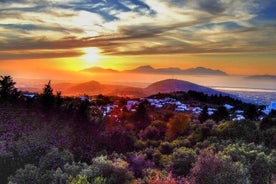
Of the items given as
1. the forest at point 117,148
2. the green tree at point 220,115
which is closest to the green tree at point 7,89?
the forest at point 117,148

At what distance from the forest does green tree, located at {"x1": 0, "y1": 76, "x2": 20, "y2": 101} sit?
188 millimetres

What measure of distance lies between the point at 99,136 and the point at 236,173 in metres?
36.3

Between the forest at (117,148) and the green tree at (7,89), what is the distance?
0.62 ft

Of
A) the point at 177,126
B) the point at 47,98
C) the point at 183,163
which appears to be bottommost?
the point at 177,126

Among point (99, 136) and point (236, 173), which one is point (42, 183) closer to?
point (236, 173)

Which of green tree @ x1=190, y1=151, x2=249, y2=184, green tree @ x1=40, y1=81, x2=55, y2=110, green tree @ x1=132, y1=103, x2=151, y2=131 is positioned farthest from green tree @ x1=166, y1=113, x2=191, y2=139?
Answer: green tree @ x1=190, y1=151, x2=249, y2=184

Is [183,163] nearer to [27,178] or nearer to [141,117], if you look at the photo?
[27,178]

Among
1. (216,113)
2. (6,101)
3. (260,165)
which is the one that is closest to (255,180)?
(260,165)

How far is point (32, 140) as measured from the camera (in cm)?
5231

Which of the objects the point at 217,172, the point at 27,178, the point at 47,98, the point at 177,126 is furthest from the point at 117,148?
the point at 217,172

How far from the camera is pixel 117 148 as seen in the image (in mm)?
64562

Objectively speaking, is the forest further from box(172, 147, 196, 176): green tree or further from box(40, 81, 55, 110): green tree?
box(172, 147, 196, 176): green tree

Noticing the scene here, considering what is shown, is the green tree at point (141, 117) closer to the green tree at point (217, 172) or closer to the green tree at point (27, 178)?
the green tree at point (217, 172)

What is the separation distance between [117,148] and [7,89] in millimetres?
24245
